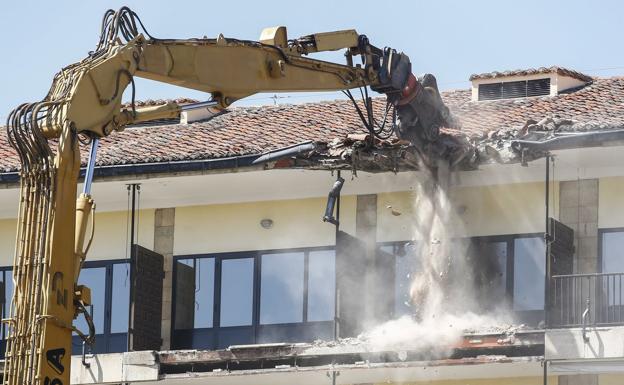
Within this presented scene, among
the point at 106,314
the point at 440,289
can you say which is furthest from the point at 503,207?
the point at 106,314

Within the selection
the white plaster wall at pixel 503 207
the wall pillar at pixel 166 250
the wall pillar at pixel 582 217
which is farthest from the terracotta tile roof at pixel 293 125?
the wall pillar at pixel 166 250

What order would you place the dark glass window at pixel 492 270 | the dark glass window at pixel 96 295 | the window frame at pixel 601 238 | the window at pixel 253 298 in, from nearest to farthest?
the window frame at pixel 601 238 → the dark glass window at pixel 492 270 → the window at pixel 253 298 → the dark glass window at pixel 96 295

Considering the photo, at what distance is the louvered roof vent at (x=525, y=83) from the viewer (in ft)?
132

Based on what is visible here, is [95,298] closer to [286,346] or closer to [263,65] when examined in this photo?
[286,346]

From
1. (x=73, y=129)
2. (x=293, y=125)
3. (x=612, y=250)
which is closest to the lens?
(x=73, y=129)

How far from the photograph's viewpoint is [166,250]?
3928cm

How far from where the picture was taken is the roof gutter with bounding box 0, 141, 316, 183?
35.8 m

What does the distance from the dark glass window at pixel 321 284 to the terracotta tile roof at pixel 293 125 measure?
7.55 ft

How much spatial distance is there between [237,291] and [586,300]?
7293 mm

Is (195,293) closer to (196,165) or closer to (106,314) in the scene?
(106,314)

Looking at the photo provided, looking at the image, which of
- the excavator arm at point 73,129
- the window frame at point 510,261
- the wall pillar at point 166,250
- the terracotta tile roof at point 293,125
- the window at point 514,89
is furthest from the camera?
the window at point 514,89

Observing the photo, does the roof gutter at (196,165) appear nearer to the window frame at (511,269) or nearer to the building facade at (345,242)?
the building facade at (345,242)

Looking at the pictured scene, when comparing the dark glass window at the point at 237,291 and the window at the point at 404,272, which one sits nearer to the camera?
the window at the point at 404,272

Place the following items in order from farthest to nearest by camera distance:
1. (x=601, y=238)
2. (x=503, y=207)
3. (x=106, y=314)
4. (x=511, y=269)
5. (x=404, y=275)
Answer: (x=106, y=314) < (x=404, y=275) < (x=503, y=207) < (x=511, y=269) < (x=601, y=238)
